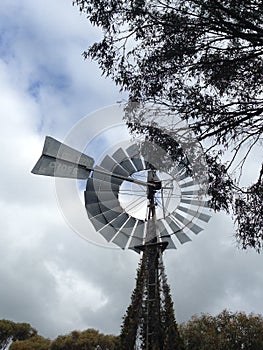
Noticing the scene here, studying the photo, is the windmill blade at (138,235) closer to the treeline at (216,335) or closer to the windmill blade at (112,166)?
the windmill blade at (112,166)

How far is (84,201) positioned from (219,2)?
7.94 metres

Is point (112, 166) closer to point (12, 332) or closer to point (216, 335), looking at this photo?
point (216, 335)

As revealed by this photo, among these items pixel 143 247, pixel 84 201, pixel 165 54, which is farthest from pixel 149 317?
pixel 165 54

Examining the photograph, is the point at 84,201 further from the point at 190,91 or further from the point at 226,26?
the point at 226,26

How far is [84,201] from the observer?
12344 mm

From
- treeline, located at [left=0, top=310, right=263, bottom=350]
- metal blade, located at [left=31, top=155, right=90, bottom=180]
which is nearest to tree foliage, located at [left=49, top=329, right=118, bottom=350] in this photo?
treeline, located at [left=0, top=310, right=263, bottom=350]

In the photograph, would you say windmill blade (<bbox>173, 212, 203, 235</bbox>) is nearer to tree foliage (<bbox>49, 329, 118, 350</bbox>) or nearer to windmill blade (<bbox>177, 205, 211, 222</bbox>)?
windmill blade (<bbox>177, 205, 211, 222</bbox>)

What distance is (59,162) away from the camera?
11547mm

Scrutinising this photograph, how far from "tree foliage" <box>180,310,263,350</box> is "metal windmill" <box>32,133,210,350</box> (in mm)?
10783

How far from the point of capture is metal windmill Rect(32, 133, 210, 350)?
38.8 feet

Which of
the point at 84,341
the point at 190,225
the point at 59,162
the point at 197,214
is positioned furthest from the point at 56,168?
the point at 84,341

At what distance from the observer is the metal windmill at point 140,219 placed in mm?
11836

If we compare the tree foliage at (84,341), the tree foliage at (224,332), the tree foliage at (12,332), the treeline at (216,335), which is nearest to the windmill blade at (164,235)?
the treeline at (216,335)

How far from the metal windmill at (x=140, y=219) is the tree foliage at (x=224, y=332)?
10.8 meters
